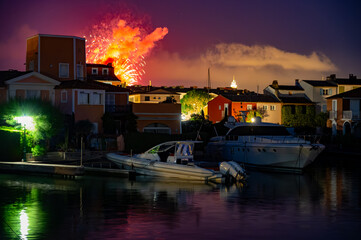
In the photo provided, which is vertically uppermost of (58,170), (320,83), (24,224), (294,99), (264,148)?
(320,83)

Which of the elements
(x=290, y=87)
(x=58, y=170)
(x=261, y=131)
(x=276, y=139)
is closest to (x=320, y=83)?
(x=290, y=87)

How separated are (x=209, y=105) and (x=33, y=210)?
85631mm

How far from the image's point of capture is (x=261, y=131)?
4394 centimetres

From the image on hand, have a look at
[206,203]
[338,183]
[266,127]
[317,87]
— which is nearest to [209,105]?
[317,87]

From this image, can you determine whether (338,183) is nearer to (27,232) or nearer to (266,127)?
(266,127)

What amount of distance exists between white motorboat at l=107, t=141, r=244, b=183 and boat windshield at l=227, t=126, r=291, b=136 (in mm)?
10739

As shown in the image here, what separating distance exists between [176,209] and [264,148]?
1740 cm

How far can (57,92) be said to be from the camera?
5888 cm

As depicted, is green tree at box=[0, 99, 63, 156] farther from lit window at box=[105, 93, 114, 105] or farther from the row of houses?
lit window at box=[105, 93, 114, 105]

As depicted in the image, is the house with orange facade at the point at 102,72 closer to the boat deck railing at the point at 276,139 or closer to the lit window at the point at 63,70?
the lit window at the point at 63,70

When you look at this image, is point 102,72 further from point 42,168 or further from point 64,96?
point 42,168

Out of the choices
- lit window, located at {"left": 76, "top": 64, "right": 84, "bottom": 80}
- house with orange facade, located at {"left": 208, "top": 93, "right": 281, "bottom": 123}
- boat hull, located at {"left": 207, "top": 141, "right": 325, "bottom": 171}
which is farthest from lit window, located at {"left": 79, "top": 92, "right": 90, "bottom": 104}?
house with orange facade, located at {"left": 208, "top": 93, "right": 281, "bottom": 123}

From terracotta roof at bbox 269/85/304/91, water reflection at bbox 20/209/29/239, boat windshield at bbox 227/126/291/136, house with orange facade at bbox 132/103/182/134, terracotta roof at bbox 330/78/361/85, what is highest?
terracotta roof at bbox 330/78/361/85

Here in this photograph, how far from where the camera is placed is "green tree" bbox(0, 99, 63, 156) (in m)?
43.2
